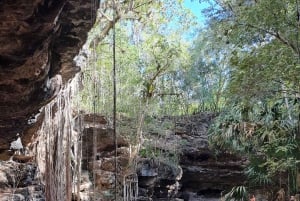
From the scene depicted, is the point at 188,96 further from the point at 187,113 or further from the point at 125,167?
the point at 125,167

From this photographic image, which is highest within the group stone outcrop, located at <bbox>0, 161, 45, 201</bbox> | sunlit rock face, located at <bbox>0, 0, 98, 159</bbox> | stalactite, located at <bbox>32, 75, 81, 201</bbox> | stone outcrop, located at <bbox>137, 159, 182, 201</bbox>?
sunlit rock face, located at <bbox>0, 0, 98, 159</bbox>

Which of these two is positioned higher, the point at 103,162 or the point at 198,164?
the point at 103,162

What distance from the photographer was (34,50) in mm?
2590

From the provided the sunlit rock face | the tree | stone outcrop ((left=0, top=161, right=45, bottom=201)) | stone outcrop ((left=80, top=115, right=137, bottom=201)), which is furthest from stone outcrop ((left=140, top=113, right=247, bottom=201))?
the sunlit rock face

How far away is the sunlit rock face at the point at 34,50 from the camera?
7.53ft

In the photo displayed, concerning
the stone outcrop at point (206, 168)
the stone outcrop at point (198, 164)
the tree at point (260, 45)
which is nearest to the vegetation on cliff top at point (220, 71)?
the tree at point (260, 45)

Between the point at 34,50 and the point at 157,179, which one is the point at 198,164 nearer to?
Answer: the point at 157,179

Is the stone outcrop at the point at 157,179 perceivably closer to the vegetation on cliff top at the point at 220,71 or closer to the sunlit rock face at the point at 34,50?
the vegetation on cliff top at the point at 220,71

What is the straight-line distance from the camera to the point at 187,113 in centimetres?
→ 1192

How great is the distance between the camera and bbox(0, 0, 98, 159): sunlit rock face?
229 cm

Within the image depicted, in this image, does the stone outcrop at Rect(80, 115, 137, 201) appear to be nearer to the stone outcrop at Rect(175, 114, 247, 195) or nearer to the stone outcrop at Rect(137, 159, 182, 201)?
the stone outcrop at Rect(137, 159, 182, 201)

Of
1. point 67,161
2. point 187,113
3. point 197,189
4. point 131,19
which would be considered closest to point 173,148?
point 197,189

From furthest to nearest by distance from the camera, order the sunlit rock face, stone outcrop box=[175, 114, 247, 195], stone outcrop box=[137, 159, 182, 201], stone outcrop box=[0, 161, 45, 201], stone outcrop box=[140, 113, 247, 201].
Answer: stone outcrop box=[175, 114, 247, 195] → stone outcrop box=[140, 113, 247, 201] → stone outcrop box=[137, 159, 182, 201] → stone outcrop box=[0, 161, 45, 201] → the sunlit rock face

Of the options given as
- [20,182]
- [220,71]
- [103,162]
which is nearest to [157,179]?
[103,162]
